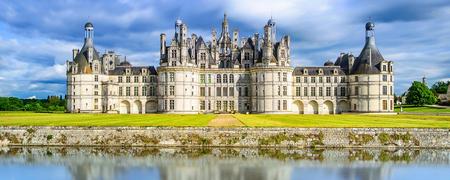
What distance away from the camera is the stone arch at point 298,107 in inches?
3317

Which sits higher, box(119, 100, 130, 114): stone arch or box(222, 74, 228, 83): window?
box(222, 74, 228, 83): window

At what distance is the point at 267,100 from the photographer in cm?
7806

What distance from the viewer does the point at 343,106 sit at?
3314 inches

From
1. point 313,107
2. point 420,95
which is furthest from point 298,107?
point 420,95

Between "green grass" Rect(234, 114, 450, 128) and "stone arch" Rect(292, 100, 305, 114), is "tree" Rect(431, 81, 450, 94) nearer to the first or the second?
"stone arch" Rect(292, 100, 305, 114)

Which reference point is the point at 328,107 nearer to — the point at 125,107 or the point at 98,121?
the point at 125,107

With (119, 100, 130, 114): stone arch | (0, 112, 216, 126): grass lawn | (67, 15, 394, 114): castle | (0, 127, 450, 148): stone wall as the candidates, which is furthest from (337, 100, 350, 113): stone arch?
(0, 127, 450, 148): stone wall

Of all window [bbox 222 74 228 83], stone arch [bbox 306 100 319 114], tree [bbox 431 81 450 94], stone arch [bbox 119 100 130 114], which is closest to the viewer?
window [bbox 222 74 228 83]

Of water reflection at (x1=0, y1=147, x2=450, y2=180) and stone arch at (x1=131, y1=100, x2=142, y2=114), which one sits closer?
water reflection at (x1=0, y1=147, x2=450, y2=180)

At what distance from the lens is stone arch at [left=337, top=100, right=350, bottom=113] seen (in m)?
83.8

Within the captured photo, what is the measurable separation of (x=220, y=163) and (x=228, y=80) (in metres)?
51.3

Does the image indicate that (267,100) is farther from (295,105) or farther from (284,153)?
(284,153)

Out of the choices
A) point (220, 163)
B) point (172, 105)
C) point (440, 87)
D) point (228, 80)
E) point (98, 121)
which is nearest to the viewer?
point (220, 163)

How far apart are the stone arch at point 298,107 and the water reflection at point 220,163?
44.4 meters
